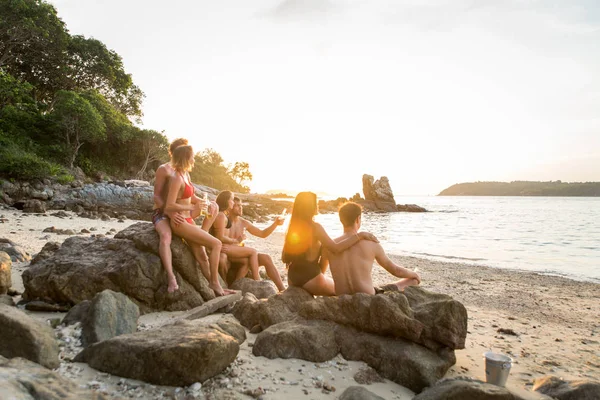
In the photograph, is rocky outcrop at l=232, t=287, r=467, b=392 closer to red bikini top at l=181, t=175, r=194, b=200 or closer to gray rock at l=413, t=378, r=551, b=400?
gray rock at l=413, t=378, r=551, b=400

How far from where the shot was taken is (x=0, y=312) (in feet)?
10.8

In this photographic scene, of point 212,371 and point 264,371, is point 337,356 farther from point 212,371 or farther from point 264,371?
point 212,371

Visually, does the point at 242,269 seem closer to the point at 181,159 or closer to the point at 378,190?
the point at 181,159

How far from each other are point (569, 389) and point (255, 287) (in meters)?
4.59

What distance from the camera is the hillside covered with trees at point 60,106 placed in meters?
26.0

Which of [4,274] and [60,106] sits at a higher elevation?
[60,106]

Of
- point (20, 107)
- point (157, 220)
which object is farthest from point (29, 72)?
point (157, 220)

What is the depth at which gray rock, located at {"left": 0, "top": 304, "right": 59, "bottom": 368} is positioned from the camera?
125 inches

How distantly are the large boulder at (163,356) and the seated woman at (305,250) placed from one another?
7.71 ft

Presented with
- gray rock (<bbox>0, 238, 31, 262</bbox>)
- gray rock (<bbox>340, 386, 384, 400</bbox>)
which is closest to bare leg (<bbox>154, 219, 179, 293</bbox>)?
gray rock (<bbox>340, 386, 384, 400</bbox>)

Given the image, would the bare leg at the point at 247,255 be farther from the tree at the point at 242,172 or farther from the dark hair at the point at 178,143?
the tree at the point at 242,172

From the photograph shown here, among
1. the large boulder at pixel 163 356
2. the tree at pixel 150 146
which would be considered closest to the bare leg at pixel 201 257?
the large boulder at pixel 163 356

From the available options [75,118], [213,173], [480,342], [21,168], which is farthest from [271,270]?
[213,173]

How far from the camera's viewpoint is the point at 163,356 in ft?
10.5
